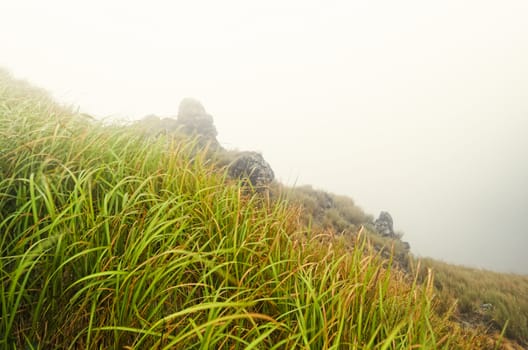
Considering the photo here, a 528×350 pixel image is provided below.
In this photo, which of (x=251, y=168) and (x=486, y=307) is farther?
(x=251, y=168)

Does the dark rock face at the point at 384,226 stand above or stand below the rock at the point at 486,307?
above

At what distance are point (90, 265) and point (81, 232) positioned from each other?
0.23m

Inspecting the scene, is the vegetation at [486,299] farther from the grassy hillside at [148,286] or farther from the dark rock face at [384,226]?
the grassy hillside at [148,286]

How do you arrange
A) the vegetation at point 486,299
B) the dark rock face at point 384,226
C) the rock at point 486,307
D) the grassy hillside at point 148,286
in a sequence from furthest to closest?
the dark rock face at point 384,226, the rock at point 486,307, the vegetation at point 486,299, the grassy hillside at point 148,286

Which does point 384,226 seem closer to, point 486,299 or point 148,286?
point 486,299

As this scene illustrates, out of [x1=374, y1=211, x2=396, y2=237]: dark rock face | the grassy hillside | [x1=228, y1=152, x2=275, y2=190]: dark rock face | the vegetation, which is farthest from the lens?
[x1=374, y1=211, x2=396, y2=237]: dark rock face

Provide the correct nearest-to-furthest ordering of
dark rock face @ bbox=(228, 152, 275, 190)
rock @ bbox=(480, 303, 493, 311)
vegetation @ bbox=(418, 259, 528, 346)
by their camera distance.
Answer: vegetation @ bbox=(418, 259, 528, 346), rock @ bbox=(480, 303, 493, 311), dark rock face @ bbox=(228, 152, 275, 190)

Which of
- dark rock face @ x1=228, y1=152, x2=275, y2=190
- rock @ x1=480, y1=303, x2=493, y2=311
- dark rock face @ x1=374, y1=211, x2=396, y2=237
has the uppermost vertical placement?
dark rock face @ x1=228, y1=152, x2=275, y2=190

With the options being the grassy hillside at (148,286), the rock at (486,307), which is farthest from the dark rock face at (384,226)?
the grassy hillside at (148,286)

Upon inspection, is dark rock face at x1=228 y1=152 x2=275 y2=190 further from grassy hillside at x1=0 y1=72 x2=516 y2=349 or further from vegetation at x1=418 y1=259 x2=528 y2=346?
grassy hillside at x1=0 y1=72 x2=516 y2=349

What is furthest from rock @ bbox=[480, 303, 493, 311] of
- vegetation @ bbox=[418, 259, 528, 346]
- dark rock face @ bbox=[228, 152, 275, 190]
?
dark rock face @ bbox=[228, 152, 275, 190]

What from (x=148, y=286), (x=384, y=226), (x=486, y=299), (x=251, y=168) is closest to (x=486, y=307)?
(x=486, y=299)

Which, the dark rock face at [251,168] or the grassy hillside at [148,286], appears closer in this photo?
the grassy hillside at [148,286]

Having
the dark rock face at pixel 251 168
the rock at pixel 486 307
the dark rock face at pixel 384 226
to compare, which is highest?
the dark rock face at pixel 251 168
